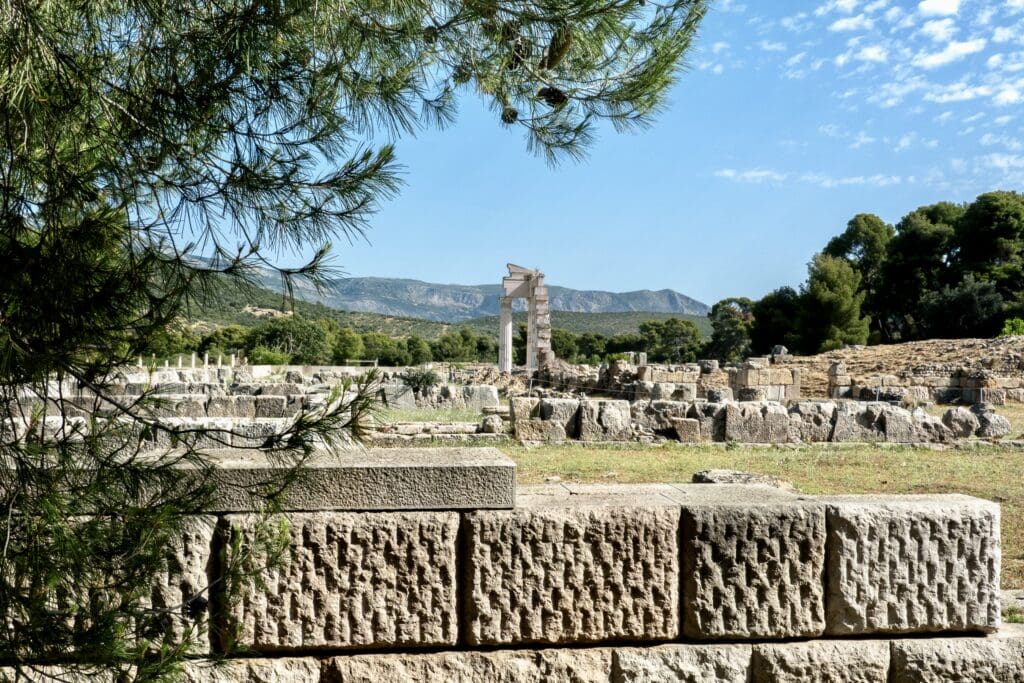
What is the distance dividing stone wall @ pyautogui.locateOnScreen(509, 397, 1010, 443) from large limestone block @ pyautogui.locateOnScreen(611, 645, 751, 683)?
349 inches

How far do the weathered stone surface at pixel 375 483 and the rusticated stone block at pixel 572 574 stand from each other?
101mm

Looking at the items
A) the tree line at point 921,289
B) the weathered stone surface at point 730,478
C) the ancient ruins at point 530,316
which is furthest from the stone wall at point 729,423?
the tree line at point 921,289

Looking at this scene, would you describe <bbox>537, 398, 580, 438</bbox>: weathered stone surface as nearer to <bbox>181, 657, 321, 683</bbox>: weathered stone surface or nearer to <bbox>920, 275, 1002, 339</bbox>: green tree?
<bbox>181, 657, 321, 683</bbox>: weathered stone surface

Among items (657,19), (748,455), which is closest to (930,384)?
(748,455)

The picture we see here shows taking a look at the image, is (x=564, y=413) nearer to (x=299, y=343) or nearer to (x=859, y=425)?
(x=859, y=425)

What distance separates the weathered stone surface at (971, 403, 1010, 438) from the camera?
13.2 meters

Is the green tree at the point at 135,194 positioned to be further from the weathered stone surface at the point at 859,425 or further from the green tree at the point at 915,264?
the green tree at the point at 915,264

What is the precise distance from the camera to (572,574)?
336cm

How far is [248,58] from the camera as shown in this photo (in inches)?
131

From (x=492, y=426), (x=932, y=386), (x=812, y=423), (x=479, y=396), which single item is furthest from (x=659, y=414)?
(x=932, y=386)

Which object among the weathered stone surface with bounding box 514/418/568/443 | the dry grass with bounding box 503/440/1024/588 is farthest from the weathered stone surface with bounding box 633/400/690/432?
the weathered stone surface with bounding box 514/418/568/443

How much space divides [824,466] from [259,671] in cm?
851

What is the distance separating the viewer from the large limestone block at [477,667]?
3258 millimetres

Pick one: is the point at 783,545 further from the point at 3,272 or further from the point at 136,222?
the point at 3,272
